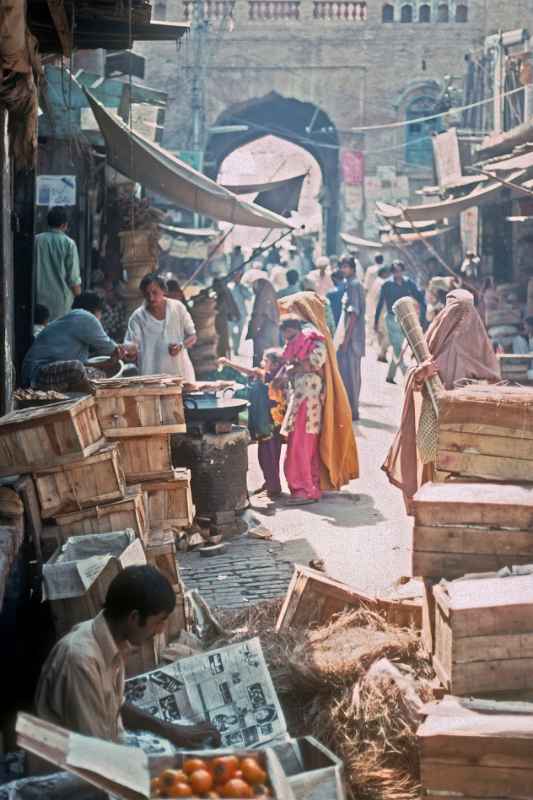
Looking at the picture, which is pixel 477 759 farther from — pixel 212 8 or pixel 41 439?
pixel 212 8

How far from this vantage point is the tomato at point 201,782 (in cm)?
365

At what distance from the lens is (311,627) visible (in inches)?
250

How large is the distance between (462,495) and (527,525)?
0.33m

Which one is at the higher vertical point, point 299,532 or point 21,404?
point 21,404

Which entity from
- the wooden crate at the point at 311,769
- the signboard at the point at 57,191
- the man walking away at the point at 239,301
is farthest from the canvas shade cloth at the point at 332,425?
the man walking away at the point at 239,301

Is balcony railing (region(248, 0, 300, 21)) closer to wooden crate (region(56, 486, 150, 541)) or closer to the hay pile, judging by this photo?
wooden crate (region(56, 486, 150, 541))

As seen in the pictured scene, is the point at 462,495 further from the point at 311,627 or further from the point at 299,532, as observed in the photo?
the point at 299,532

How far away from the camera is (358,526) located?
9.69 metres

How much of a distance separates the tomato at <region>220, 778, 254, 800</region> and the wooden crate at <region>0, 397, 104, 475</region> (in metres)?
2.85

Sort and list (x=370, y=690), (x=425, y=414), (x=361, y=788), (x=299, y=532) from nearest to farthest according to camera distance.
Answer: (x=361, y=788) → (x=370, y=690) → (x=425, y=414) → (x=299, y=532)

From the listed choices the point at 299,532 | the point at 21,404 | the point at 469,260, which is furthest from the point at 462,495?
the point at 469,260

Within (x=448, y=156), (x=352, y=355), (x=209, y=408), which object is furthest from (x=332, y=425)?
(x=448, y=156)

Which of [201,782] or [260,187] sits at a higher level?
[260,187]

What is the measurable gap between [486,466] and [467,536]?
840 millimetres
